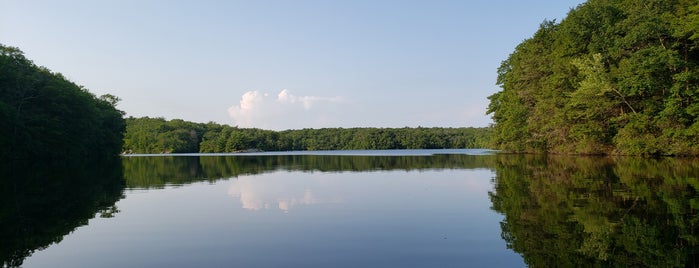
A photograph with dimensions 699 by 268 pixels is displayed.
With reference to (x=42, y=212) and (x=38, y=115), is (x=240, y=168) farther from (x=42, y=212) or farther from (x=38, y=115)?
(x=38, y=115)

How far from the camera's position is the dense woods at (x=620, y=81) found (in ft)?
123

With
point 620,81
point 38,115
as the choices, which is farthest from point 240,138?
point 620,81

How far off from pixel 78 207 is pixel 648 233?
1695 centimetres

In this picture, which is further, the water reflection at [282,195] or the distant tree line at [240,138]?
the distant tree line at [240,138]

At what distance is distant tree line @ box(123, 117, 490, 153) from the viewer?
175 metres

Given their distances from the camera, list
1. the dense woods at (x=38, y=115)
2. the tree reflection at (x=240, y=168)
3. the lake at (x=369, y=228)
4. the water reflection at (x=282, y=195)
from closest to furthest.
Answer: the lake at (x=369, y=228) → the water reflection at (x=282, y=195) → the tree reflection at (x=240, y=168) → the dense woods at (x=38, y=115)

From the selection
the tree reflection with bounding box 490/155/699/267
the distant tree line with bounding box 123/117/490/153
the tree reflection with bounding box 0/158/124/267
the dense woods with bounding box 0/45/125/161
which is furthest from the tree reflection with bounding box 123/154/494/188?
the distant tree line with bounding box 123/117/490/153

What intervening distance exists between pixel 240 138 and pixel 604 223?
177866 mm

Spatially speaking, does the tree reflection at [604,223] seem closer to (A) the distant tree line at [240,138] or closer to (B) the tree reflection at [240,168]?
(B) the tree reflection at [240,168]

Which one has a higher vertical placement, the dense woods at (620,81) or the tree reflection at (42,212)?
the dense woods at (620,81)

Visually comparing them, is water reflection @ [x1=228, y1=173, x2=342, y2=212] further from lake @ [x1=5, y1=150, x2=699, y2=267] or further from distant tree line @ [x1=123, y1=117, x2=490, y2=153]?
distant tree line @ [x1=123, y1=117, x2=490, y2=153]

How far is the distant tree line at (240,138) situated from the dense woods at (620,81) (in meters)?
110

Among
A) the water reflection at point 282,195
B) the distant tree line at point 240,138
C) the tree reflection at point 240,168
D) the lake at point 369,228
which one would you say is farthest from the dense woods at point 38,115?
the distant tree line at point 240,138

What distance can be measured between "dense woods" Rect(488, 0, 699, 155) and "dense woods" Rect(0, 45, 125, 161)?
61959mm
